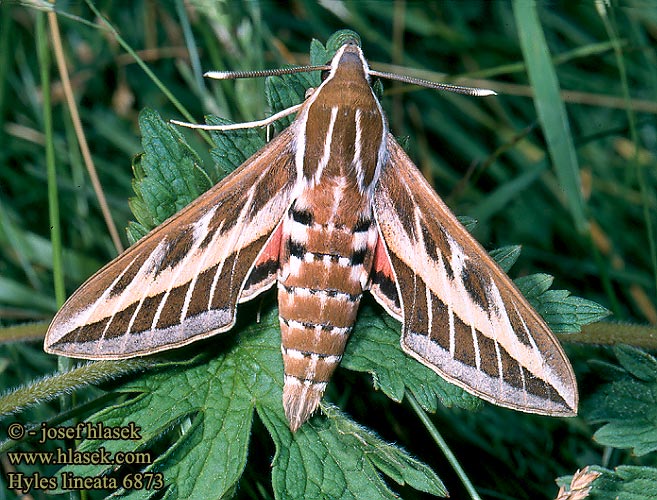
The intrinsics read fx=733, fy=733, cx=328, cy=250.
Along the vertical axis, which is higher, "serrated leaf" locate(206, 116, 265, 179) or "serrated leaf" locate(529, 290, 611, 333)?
"serrated leaf" locate(206, 116, 265, 179)

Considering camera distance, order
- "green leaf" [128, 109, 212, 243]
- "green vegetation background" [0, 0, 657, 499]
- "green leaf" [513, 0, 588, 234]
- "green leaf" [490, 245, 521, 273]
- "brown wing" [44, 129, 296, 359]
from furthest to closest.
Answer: "green leaf" [513, 0, 588, 234] → "green vegetation background" [0, 0, 657, 499] → "green leaf" [490, 245, 521, 273] → "green leaf" [128, 109, 212, 243] → "brown wing" [44, 129, 296, 359]

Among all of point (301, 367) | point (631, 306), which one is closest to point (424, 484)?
point (301, 367)

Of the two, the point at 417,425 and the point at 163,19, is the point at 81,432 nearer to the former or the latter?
the point at 417,425

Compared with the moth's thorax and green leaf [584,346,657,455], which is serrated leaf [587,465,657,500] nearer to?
green leaf [584,346,657,455]

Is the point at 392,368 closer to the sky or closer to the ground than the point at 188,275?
closer to the ground

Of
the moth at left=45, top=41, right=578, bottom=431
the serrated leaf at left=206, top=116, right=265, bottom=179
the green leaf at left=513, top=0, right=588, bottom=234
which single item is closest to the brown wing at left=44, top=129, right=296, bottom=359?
the moth at left=45, top=41, right=578, bottom=431

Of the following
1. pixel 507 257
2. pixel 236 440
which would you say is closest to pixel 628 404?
pixel 507 257

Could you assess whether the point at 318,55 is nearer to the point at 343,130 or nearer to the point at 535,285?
the point at 343,130

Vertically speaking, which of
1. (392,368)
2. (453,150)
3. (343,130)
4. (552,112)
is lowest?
(392,368)
